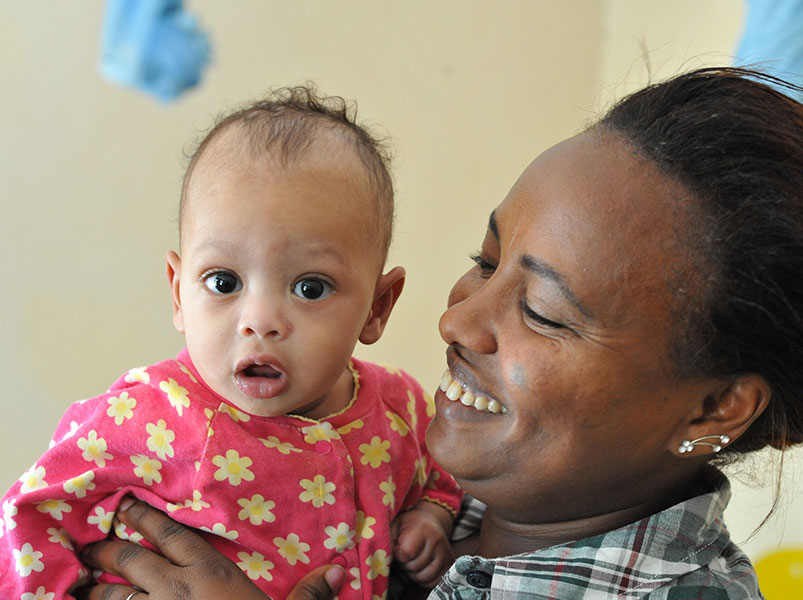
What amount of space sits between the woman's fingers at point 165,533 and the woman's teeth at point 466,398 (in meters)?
0.39

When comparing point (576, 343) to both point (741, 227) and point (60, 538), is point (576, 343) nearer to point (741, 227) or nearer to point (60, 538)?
point (741, 227)

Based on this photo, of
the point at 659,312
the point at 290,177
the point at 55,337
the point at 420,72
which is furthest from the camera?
the point at 420,72

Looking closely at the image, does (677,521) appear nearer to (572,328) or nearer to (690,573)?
(690,573)

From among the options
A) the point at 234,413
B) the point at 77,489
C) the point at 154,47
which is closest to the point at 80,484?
the point at 77,489

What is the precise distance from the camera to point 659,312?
1.06m

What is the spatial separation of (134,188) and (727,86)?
1624mm

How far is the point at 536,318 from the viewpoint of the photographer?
1102mm

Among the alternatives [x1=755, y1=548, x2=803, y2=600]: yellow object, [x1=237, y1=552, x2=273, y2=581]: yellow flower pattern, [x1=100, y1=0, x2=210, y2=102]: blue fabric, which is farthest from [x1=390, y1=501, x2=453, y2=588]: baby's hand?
[x1=100, y1=0, x2=210, y2=102]: blue fabric

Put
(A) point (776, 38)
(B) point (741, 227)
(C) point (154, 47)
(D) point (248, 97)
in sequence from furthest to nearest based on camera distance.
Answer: (D) point (248, 97)
(C) point (154, 47)
(A) point (776, 38)
(B) point (741, 227)

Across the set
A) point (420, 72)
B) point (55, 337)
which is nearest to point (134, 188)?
point (55, 337)

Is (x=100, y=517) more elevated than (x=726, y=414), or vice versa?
(x=726, y=414)

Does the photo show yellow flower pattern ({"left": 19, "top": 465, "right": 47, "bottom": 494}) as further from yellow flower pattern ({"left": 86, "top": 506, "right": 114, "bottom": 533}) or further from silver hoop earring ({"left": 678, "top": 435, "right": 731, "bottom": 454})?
silver hoop earring ({"left": 678, "top": 435, "right": 731, "bottom": 454})

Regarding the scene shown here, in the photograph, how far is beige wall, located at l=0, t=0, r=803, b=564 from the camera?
217 centimetres

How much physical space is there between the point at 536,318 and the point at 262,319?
0.35 metres
